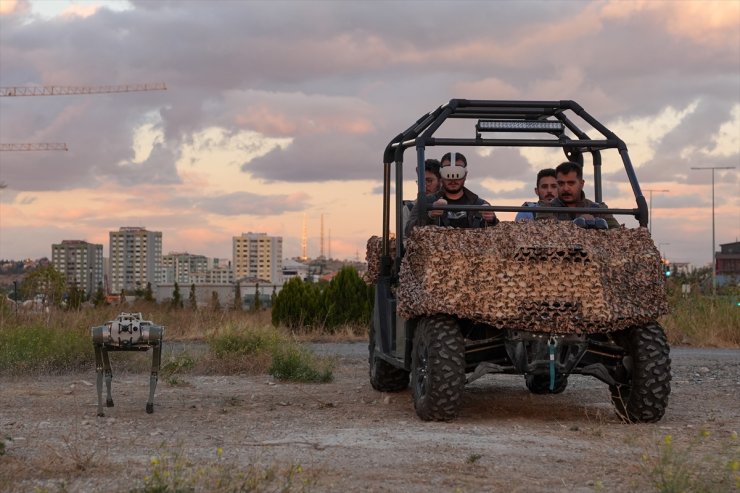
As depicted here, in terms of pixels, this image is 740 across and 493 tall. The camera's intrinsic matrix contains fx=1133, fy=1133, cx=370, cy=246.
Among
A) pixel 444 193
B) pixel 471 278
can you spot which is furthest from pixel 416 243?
pixel 444 193

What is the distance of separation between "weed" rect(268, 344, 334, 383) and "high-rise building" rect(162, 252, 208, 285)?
16577 cm

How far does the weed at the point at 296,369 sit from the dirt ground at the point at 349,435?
0.97 feet

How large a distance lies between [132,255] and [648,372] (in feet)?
584

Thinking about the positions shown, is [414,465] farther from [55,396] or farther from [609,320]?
[55,396]

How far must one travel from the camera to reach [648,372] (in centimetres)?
959

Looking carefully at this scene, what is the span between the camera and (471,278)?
9.30m

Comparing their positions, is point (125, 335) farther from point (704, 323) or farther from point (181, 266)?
point (181, 266)

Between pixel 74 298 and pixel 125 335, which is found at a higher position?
pixel 125 335

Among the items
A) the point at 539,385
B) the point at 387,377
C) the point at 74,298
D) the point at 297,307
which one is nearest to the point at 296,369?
the point at 387,377

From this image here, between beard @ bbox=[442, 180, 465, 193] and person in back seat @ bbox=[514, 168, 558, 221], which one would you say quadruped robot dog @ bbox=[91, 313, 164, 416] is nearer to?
beard @ bbox=[442, 180, 465, 193]

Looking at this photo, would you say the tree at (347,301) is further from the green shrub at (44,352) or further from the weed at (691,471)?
the weed at (691,471)

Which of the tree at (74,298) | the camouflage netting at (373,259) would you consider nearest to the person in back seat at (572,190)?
the camouflage netting at (373,259)

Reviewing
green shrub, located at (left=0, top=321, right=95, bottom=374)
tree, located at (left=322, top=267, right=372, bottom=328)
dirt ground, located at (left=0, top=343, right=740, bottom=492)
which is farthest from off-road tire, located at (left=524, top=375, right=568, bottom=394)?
tree, located at (left=322, top=267, right=372, bottom=328)

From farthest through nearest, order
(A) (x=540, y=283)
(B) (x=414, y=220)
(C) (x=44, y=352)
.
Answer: (C) (x=44, y=352) → (B) (x=414, y=220) → (A) (x=540, y=283)
